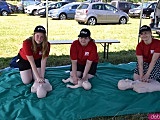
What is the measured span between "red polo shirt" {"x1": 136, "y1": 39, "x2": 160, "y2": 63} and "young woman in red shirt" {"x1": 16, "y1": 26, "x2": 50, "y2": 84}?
5.48 ft

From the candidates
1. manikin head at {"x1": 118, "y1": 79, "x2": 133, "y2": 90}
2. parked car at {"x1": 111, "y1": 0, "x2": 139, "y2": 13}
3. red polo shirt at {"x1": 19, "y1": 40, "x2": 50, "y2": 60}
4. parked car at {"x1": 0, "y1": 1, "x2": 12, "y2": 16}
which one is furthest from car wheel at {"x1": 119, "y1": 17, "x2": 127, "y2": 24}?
red polo shirt at {"x1": 19, "y1": 40, "x2": 50, "y2": 60}

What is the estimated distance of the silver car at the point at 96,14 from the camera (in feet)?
54.7

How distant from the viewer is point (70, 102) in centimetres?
421

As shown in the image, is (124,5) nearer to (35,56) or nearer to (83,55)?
(83,55)

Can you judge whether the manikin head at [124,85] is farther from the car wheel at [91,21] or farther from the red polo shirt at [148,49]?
the car wheel at [91,21]

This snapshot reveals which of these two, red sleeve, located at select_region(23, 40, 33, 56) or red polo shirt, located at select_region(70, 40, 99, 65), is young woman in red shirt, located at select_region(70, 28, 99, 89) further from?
red sleeve, located at select_region(23, 40, 33, 56)

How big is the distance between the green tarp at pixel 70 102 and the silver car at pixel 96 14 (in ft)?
39.0

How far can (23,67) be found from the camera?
4.91 meters

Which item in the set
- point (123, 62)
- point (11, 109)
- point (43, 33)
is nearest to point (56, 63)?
point (123, 62)

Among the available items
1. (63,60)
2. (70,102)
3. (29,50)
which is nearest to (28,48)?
(29,50)

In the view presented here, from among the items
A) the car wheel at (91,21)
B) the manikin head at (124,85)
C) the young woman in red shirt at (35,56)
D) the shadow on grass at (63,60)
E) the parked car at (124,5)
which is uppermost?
the parked car at (124,5)

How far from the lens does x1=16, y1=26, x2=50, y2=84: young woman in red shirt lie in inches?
179

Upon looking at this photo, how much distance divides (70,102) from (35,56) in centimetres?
116

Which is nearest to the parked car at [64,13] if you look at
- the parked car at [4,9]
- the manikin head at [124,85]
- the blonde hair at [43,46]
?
the parked car at [4,9]
